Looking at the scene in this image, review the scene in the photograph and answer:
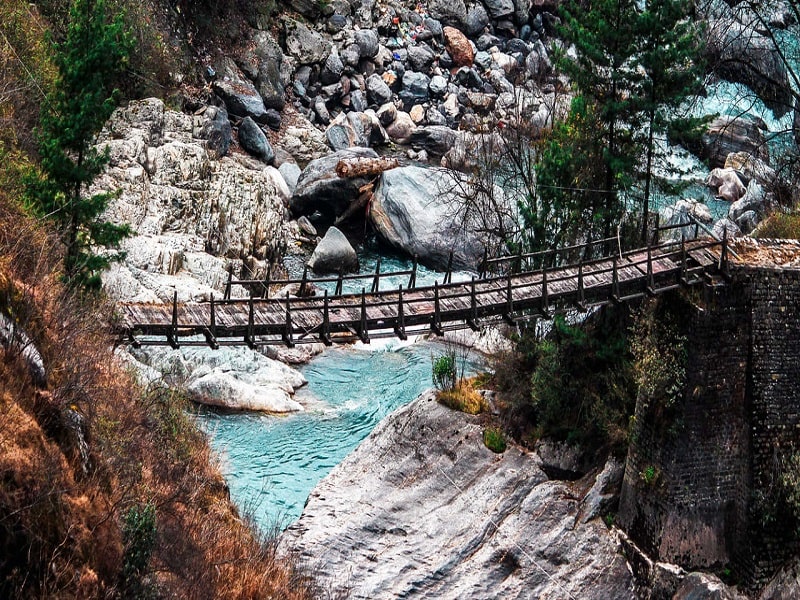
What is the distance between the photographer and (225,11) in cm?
4788

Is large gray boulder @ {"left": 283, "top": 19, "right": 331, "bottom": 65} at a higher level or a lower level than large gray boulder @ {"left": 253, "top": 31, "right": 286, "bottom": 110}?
higher

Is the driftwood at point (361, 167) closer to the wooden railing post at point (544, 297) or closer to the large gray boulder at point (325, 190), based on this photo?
the large gray boulder at point (325, 190)

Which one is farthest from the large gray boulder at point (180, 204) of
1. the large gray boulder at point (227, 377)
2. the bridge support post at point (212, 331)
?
the bridge support post at point (212, 331)

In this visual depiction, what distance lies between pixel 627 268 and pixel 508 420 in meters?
5.49

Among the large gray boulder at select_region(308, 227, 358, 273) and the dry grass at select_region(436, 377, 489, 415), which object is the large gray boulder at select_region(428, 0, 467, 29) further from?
the dry grass at select_region(436, 377, 489, 415)

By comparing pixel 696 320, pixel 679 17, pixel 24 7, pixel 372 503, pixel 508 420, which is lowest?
pixel 372 503

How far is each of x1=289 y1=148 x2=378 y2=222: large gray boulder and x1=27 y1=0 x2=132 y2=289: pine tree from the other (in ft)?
63.1

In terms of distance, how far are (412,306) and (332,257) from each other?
54.0 feet

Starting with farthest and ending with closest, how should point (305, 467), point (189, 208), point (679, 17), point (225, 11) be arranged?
point (225, 11) < point (189, 208) < point (305, 467) < point (679, 17)

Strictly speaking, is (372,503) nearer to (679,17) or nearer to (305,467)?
(305,467)

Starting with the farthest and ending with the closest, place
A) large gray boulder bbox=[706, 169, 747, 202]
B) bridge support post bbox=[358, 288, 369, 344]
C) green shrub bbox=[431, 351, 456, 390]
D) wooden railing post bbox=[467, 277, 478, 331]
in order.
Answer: large gray boulder bbox=[706, 169, 747, 202] < green shrub bbox=[431, 351, 456, 390] < wooden railing post bbox=[467, 277, 478, 331] < bridge support post bbox=[358, 288, 369, 344]

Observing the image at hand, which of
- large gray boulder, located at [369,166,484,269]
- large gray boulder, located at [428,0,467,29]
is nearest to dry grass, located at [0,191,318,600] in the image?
large gray boulder, located at [369,166,484,269]

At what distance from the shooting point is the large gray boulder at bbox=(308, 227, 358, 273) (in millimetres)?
35812

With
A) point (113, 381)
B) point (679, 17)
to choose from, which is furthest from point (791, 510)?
point (113, 381)
